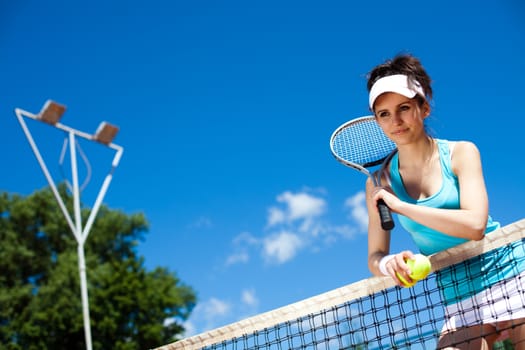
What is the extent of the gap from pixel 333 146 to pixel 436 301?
3.90 ft

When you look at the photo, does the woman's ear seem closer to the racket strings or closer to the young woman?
the young woman

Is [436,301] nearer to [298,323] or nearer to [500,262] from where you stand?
[500,262]

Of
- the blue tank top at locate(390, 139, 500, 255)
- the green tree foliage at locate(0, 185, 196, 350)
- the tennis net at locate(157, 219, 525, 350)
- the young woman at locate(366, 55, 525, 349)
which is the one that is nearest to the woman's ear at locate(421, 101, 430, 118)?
the young woman at locate(366, 55, 525, 349)

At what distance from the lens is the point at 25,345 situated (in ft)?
106

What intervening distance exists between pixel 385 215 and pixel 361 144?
1.16m

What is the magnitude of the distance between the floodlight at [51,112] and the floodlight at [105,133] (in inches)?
43.7

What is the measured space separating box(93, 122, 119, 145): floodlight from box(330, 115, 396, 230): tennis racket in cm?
1378

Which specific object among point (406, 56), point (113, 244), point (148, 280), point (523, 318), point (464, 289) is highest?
point (113, 244)

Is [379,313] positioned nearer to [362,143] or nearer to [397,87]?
[362,143]

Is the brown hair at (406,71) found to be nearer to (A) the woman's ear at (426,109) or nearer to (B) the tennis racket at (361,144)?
(A) the woman's ear at (426,109)

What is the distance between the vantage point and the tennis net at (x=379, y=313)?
2982 millimetres

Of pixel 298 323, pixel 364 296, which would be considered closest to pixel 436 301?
pixel 364 296

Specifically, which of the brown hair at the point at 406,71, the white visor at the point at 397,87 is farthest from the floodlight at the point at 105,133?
the white visor at the point at 397,87

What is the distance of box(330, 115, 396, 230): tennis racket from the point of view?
3.88 metres
